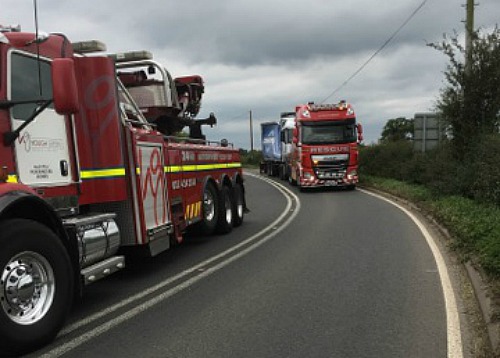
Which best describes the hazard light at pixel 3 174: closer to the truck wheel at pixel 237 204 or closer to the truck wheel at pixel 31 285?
the truck wheel at pixel 31 285

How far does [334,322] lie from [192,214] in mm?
4749

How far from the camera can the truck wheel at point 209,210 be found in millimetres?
11078

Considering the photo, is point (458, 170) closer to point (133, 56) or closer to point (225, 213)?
point (225, 213)

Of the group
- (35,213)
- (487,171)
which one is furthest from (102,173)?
(487,171)

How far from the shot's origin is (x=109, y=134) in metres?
6.94

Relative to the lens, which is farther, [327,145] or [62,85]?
[327,145]

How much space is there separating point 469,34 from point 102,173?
1425cm

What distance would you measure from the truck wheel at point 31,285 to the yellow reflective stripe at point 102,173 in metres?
1.52

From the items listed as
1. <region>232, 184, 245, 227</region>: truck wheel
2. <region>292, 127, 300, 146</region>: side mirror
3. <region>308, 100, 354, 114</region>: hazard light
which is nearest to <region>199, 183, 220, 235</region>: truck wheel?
<region>232, 184, 245, 227</region>: truck wheel

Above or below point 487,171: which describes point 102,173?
above

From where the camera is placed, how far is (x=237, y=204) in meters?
13.2

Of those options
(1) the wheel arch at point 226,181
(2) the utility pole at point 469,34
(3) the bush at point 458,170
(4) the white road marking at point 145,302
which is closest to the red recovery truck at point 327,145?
(3) the bush at point 458,170

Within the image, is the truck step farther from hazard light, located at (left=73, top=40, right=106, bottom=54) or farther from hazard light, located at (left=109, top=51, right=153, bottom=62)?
hazard light, located at (left=109, top=51, right=153, bottom=62)

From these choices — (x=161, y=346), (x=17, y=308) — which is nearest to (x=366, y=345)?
(x=161, y=346)
